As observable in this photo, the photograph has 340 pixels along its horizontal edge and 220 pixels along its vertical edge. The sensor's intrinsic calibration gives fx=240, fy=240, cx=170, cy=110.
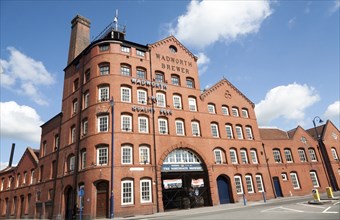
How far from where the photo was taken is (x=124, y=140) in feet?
79.5

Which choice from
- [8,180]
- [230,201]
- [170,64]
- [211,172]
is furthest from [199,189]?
[8,180]

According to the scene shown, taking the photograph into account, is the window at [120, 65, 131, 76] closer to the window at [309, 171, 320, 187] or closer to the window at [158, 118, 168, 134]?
the window at [158, 118, 168, 134]

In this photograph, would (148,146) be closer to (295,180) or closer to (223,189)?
(223,189)

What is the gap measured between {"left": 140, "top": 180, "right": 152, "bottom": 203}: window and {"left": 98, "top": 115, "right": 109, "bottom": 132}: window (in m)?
6.50

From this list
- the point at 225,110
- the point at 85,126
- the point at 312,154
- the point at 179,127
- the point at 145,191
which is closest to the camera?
the point at 145,191

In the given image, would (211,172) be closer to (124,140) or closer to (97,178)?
(124,140)

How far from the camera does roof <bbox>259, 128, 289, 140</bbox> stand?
3741cm

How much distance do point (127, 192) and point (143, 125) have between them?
7.23 m

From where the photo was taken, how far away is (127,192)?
22734 mm

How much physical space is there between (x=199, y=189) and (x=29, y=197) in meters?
23.8

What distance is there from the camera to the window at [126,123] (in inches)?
988

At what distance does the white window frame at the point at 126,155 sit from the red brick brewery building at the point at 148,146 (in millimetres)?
99

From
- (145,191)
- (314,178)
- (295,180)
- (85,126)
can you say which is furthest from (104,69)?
(314,178)

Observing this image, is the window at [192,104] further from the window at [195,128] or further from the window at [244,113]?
the window at [244,113]
